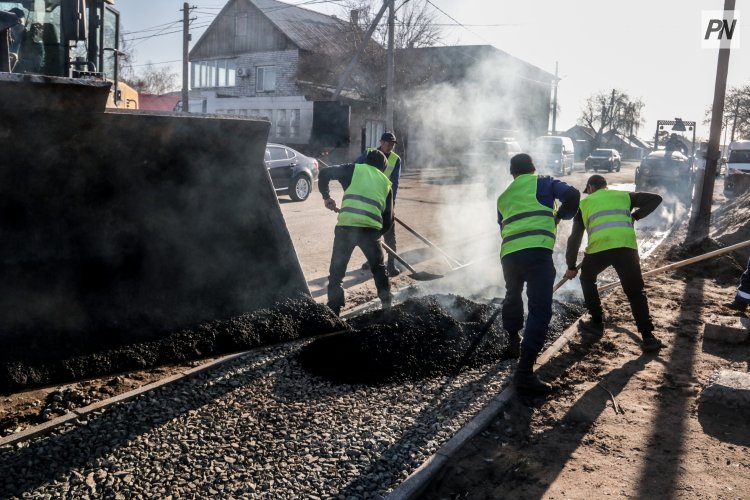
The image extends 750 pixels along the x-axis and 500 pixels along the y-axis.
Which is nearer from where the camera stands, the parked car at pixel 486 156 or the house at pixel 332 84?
the parked car at pixel 486 156

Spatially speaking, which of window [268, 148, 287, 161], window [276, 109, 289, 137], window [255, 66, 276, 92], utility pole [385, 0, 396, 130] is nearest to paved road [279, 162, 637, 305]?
window [268, 148, 287, 161]

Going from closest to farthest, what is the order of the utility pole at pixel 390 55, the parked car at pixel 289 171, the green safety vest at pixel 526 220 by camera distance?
1. the green safety vest at pixel 526 220
2. the parked car at pixel 289 171
3. the utility pole at pixel 390 55

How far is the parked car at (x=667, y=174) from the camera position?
22.9 metres

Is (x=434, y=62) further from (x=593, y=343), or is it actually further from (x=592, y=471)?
(x=592, y=471)

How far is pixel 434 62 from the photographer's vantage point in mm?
31281

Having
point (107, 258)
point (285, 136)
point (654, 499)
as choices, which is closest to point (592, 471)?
point (654, 499)

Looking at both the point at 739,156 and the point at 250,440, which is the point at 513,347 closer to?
the point at 250,440

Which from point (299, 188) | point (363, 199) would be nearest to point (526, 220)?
point (363, 199)

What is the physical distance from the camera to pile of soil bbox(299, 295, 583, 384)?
483cm

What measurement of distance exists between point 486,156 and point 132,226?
59.8 ft

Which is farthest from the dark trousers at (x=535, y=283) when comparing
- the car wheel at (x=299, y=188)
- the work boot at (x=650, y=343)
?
the car wheel at (x=299, y=188)

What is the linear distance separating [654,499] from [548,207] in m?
2.23

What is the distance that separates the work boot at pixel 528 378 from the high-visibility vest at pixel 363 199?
2.16 m

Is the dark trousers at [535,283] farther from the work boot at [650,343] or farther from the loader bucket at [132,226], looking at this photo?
the loader bucket at [132,226]
